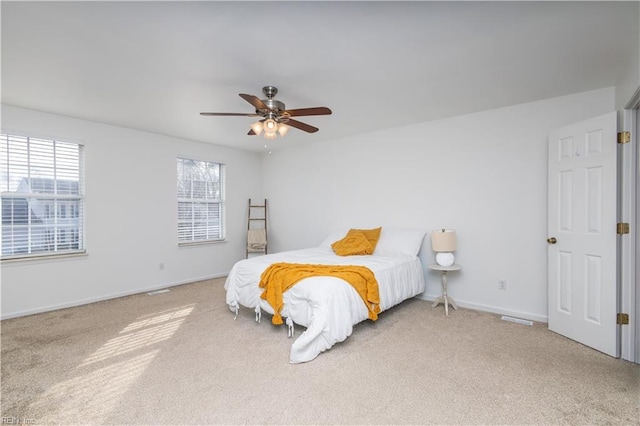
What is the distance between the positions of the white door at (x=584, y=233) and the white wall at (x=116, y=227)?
5.00 meters

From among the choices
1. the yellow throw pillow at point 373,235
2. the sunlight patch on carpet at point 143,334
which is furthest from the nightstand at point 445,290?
the sunlight patch on carpet at point 143,334

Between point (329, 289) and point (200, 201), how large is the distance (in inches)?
144

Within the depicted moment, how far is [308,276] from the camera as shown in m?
2.83

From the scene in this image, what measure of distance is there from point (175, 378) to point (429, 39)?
3047mm

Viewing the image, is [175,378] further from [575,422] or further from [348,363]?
[575,422]

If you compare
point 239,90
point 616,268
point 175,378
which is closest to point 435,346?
point 616,268

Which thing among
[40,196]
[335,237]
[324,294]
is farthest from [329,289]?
[40,196]

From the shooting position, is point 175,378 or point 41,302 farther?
point 41,302

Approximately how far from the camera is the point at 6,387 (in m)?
2.05

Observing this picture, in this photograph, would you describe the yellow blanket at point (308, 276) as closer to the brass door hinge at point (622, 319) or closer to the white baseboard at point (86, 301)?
the brass door hinge at point (622, 319)

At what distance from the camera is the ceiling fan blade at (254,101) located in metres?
2.40

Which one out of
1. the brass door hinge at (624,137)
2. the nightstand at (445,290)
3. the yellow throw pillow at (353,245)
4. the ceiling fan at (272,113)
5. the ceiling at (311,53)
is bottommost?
the nightstand at (445,290)

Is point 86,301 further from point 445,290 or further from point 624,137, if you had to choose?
point 624,137

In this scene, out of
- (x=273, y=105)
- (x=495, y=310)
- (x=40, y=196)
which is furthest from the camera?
(x=40, y=196)
